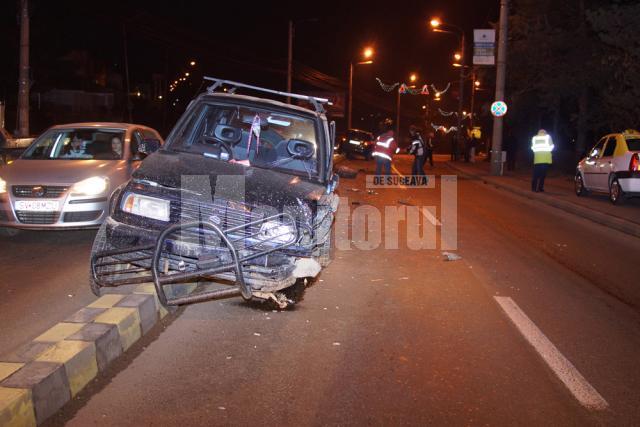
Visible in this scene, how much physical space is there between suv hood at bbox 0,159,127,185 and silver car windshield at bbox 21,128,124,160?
375 millimetres

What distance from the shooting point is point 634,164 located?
15633 millimetres

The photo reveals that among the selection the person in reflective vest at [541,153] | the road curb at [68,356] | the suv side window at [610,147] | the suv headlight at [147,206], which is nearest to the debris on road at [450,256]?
the road curb at [68,356]

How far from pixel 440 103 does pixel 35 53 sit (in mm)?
64465

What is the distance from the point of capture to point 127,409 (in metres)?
4.09

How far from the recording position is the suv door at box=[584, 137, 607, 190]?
17.8 metres

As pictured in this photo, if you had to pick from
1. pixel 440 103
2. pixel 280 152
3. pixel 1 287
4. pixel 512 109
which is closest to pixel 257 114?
pixel 280 152

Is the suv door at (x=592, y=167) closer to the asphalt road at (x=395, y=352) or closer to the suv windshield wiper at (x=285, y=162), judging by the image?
the asphalt road at (x=395, y=352)

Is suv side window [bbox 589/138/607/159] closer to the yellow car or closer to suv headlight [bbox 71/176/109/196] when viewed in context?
the yellow car

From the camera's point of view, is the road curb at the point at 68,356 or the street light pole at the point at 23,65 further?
the street light pole at the point at 23,65

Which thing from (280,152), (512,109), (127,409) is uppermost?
A: (512,109)

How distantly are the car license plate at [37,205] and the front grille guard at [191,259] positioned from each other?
3335 mm

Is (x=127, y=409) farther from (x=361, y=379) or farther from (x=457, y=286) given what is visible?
(x=457, y=286)

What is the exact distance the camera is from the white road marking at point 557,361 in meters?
4.46

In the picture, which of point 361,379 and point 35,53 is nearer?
point 361,379
